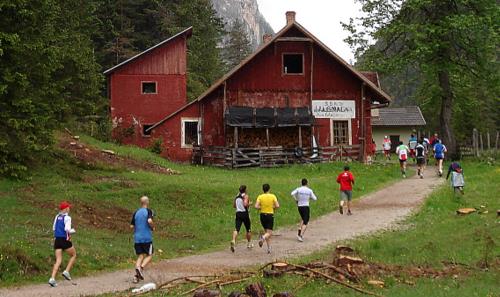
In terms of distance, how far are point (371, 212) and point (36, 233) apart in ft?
36.8

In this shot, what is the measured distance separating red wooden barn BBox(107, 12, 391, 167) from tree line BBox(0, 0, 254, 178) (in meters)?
6.77

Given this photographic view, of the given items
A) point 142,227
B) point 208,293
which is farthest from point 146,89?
point 208,293

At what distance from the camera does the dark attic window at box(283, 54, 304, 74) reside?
37.3 metres

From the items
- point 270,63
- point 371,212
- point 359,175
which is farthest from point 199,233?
point 270,63

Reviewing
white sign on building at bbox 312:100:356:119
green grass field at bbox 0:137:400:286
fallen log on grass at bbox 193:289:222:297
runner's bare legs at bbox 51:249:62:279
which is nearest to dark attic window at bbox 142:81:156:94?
white sign on building at bbox 312:100:356:119

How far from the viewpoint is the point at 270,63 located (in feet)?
121

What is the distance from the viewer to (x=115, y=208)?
20016mm

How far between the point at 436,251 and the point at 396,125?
50.6m

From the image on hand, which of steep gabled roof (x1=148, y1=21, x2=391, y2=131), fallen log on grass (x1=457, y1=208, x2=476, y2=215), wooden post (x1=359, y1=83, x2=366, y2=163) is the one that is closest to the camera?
fallen log on grass (x1=457, y1=208, x2=476, y2=215)

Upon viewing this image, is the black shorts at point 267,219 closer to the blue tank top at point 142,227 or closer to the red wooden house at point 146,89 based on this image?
the blue tank top at point 142,227

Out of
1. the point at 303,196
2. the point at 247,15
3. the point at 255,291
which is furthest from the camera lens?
the point at 247,15

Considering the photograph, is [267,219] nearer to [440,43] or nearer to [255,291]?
[255,291]

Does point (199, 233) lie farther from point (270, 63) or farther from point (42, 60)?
point (270, 63)

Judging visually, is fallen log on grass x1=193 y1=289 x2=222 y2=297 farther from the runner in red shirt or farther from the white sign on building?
the white sign on building
